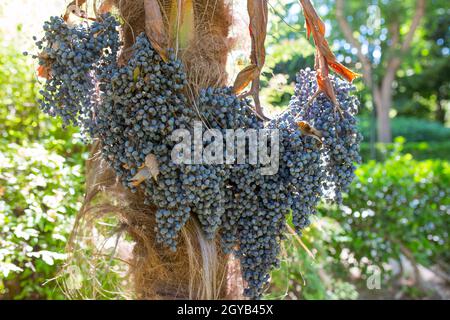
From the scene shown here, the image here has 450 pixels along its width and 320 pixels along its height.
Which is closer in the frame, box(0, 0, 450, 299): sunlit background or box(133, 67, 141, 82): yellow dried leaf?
box(133, 67, 141, 82): yellow dried leaf

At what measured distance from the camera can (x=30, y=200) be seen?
208 centimetres

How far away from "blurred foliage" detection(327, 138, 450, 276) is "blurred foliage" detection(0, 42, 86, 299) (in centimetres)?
192

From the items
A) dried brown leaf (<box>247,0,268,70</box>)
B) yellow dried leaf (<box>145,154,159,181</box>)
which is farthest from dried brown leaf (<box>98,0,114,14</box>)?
yellow dried leaf (<box>145,154,159,181</box>)

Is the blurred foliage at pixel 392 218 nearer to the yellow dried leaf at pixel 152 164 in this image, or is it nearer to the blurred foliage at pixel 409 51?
the blurred foliage at pixel 409 51

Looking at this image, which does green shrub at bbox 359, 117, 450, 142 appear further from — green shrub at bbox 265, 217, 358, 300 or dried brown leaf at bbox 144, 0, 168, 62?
dried brown leaf at bbox 144, 0, 168, 62

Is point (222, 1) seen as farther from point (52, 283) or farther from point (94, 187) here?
point (52, 283)

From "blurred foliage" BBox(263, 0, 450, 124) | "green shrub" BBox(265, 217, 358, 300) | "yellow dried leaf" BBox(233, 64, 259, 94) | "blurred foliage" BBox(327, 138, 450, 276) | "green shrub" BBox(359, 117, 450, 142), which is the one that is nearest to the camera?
"yellow dried leaf" BBox(233, 64, 259, 94)

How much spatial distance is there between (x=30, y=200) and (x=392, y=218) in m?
2.66

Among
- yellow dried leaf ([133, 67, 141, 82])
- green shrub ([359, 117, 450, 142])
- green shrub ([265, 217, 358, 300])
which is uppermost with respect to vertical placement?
green shrub ([359, 117, 450, 142])

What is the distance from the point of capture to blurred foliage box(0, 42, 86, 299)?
2049 millimetres

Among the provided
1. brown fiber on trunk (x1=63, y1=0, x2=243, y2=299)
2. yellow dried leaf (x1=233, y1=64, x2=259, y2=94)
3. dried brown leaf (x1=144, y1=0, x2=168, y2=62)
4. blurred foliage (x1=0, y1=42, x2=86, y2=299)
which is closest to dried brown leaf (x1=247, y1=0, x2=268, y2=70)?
yellow dried leaf (x1=233, y1=64, x2=259, y2=94)

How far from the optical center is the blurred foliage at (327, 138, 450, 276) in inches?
141

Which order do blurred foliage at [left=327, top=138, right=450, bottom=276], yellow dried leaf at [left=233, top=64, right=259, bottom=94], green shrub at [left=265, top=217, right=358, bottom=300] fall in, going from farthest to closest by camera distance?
blurred foliage at [left=327, top=138, right=450, bottom=276] → green shrub at [left=265, top=217, right=358, bottom=300] → yellow dried leaf at [left=233, top=64, right=259, bottom=94]

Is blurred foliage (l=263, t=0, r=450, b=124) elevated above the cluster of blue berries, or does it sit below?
above
